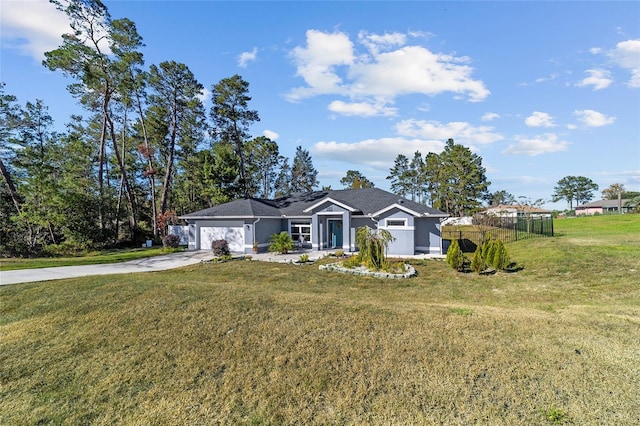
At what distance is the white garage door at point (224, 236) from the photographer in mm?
20812

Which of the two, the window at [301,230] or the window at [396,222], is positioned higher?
the window at [396,222]

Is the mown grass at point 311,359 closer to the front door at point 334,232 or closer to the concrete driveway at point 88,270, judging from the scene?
the concrete driveway at point 88,270

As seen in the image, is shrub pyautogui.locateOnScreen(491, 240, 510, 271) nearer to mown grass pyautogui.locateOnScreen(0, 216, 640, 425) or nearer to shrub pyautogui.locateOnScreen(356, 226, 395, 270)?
mown grass pyautogui.locateOnScreen(0, 216, 640, 425)

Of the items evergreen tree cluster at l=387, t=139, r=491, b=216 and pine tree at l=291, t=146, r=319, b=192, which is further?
pine tree at l=291, t=146, r=319, b=192

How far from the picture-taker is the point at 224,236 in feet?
70.1

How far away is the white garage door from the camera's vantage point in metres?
20.8

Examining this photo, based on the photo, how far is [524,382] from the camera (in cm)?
381

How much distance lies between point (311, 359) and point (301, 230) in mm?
17217

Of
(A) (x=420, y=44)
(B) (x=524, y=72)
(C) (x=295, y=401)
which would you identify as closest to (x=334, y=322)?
(C) (x=295, y=401)

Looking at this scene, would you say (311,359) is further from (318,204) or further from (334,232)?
(334,232)

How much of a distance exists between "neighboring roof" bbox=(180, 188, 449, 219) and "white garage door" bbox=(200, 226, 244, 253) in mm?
1068

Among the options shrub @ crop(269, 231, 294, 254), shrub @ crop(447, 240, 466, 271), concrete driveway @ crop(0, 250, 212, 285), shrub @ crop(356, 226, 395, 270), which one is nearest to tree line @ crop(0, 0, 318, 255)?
concrete driveway @ crop(0, 250, 212, 285)

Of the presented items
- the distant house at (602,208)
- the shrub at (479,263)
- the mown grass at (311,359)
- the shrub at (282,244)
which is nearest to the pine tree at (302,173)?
the shrub at (282,244)

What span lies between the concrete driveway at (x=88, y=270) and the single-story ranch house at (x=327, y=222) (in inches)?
130
